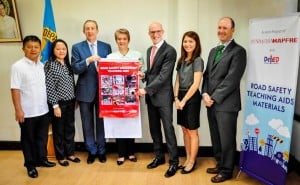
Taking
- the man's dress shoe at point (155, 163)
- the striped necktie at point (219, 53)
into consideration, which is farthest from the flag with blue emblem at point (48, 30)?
the striped necktie at point (219, 53)

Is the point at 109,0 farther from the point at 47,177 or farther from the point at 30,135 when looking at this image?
the point at 47,177

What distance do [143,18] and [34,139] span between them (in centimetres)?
193

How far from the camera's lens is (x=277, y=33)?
2732mm

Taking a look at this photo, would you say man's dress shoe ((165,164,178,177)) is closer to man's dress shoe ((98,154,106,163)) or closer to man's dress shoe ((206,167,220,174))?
man's dress shoe ((206,167,220,174))

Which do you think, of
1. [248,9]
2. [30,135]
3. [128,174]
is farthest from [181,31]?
[30,135]

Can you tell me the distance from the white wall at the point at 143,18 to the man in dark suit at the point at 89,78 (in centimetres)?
42

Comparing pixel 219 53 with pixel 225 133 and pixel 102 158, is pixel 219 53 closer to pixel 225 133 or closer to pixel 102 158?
pixel 225 133

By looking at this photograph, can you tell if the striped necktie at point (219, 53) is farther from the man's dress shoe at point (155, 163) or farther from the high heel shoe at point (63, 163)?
the high heel shoe at point (63, 163)

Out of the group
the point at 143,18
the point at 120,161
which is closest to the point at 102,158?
the point at 120,161

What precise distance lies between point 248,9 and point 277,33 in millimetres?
979

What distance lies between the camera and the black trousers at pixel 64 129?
11.5ft

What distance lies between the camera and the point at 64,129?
3.61m

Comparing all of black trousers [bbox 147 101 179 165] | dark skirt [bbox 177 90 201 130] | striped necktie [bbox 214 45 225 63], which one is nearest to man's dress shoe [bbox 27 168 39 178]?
black trousers [bbox 147 101 179 165]

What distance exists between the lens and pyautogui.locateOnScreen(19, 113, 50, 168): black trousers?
10.5 ft
